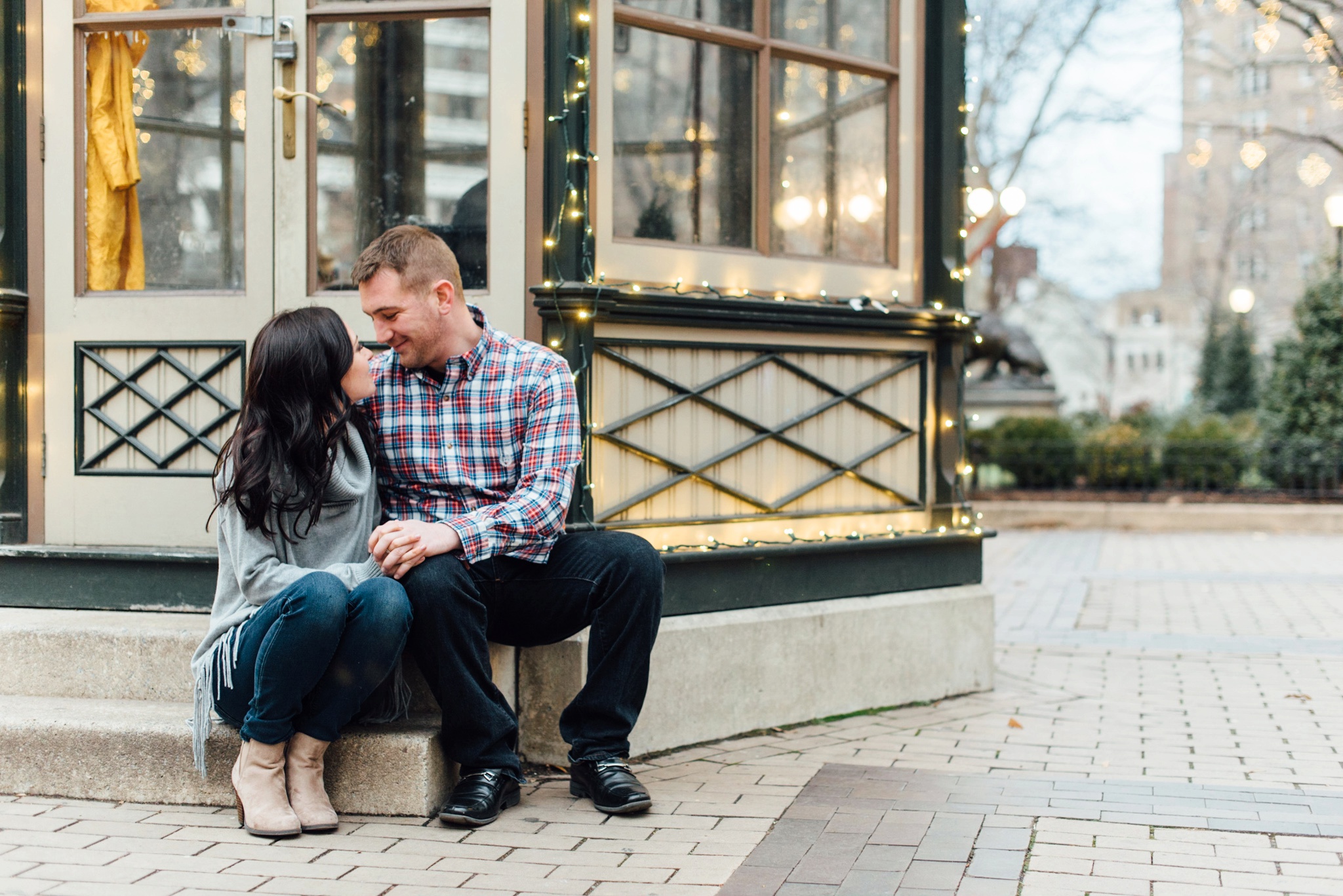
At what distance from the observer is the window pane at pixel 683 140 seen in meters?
4.54

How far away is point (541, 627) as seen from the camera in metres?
3.73

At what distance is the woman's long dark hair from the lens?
3291mm

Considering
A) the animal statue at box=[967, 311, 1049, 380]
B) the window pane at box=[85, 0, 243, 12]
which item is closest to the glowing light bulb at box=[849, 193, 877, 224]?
the window pane at box=[85, 0, 243, 12]

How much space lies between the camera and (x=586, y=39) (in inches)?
167

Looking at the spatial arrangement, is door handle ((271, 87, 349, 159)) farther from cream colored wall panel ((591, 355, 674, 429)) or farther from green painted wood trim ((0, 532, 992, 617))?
green painted wood trim ((0, 532, 992, 617))

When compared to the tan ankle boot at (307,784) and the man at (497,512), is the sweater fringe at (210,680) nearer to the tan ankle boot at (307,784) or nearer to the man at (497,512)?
the tan ankle boot at (307,784)

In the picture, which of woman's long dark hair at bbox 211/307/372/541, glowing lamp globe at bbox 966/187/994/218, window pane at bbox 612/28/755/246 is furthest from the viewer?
glowing lamp globe at bbox 966/187/994/218

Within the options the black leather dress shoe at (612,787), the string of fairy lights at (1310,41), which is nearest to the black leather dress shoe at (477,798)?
the black leather dress shoe at (612,787)

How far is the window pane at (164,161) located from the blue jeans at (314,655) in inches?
65.8

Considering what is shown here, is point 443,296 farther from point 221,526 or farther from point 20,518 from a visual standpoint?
point 20,518

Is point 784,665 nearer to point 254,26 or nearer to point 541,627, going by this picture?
point 541,627

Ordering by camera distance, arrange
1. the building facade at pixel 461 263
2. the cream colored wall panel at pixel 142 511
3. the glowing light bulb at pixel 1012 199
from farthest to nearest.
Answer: the glowing light bulb at pixel 1012 199 → the cream colored wall panel at pixel 142 511 → the building facade at pixel 461 263

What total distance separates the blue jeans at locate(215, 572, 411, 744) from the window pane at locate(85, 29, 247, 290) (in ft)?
5.48

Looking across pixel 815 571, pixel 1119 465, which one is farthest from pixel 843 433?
pixel 1119 465
